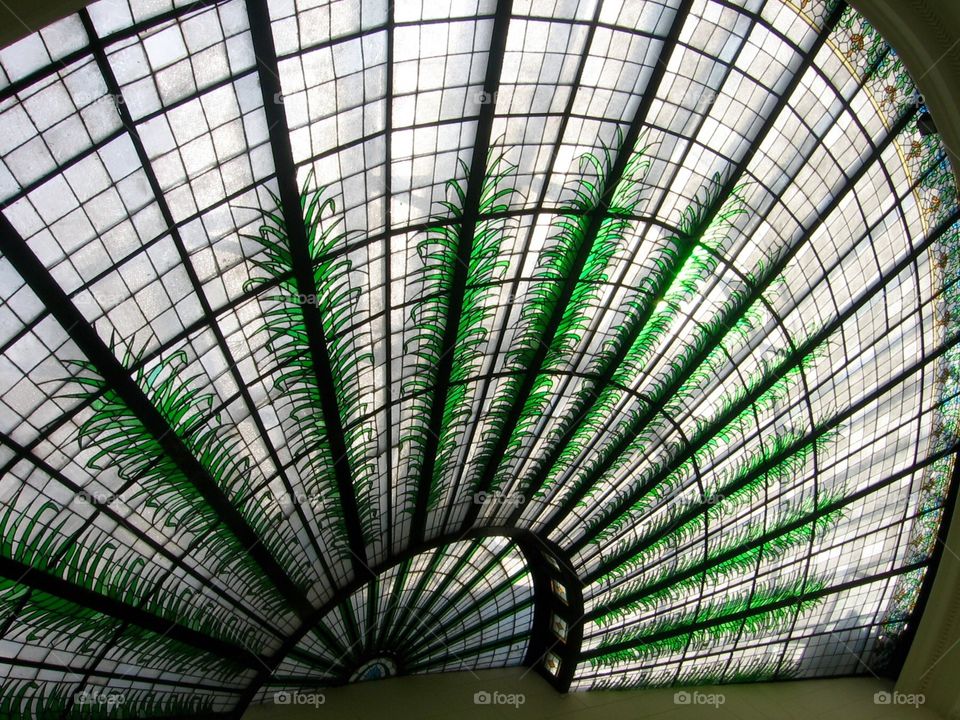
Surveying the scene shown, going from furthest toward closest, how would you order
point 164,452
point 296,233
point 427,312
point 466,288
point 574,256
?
point 427,312 < point 574,256 < point 466,288 < point 164,452 < point 296,233

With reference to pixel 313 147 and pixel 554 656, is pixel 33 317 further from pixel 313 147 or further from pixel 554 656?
pixel 554 656

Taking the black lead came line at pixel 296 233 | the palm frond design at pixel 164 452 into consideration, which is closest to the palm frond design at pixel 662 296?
the black lead came line at pixel 296 233

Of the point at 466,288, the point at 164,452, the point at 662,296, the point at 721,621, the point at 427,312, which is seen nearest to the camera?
the point at 164,452

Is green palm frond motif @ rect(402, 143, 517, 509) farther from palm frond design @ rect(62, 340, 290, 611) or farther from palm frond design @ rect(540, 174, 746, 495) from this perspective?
palm frond design @ rect(62, 340, 290, 611)

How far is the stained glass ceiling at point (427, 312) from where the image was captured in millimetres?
11641

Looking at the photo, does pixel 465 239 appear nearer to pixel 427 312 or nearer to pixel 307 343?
pixel 427 312

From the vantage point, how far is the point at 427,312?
17.8 metres

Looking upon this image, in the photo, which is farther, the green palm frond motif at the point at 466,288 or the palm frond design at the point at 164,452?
the green palm frond motif at the point at 466,288

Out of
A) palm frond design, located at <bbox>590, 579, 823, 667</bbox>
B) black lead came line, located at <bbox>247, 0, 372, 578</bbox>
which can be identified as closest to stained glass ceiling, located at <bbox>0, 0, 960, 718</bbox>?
black lead came line, located at <bbox>247, 0, 372, 578</bbox>

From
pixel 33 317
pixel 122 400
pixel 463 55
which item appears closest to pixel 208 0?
pixel 463 55

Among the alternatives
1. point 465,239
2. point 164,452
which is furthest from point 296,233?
point 164,452

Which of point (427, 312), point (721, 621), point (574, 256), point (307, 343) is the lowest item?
point (721, 621)

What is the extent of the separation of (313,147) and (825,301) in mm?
15124

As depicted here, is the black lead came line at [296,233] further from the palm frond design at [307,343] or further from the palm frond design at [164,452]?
the palm frond design at [164,452]
